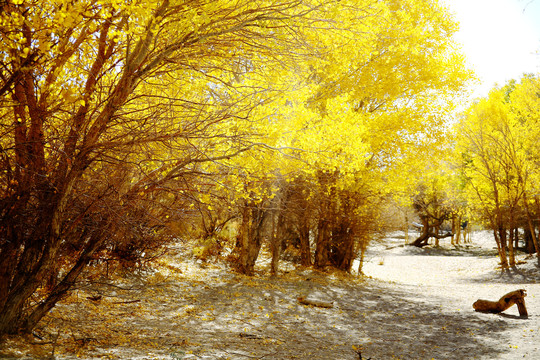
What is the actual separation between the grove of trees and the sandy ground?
0.63m

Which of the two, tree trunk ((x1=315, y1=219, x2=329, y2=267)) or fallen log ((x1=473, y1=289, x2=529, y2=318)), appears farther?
tree trunk ((x1=315, y1=219, x2=329, y2=267))

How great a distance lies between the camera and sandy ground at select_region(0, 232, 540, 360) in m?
4.23

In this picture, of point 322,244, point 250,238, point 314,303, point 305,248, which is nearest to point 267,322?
point 314,303

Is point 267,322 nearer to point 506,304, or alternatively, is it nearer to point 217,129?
point 217,129

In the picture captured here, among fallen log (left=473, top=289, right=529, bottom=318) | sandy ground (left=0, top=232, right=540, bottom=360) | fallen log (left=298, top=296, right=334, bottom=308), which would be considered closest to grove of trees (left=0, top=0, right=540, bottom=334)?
sandy ground (left=0, top=232, right=540, bottom=360)

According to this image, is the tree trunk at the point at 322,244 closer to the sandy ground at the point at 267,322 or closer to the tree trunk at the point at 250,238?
the sandy ground at the point at 267,322

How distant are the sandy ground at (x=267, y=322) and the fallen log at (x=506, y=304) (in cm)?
21

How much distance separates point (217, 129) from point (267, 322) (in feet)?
11.5

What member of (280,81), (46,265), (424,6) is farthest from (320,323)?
(424,6)

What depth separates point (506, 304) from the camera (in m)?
7.55

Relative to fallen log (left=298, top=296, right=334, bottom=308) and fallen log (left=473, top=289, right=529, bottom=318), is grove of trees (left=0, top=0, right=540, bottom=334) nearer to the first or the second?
fallen log (left=298, top=296, right=334, bottom=308)

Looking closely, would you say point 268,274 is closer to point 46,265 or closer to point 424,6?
point 46,265

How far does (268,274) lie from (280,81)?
6479mm

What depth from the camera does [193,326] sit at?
547 centimetres
